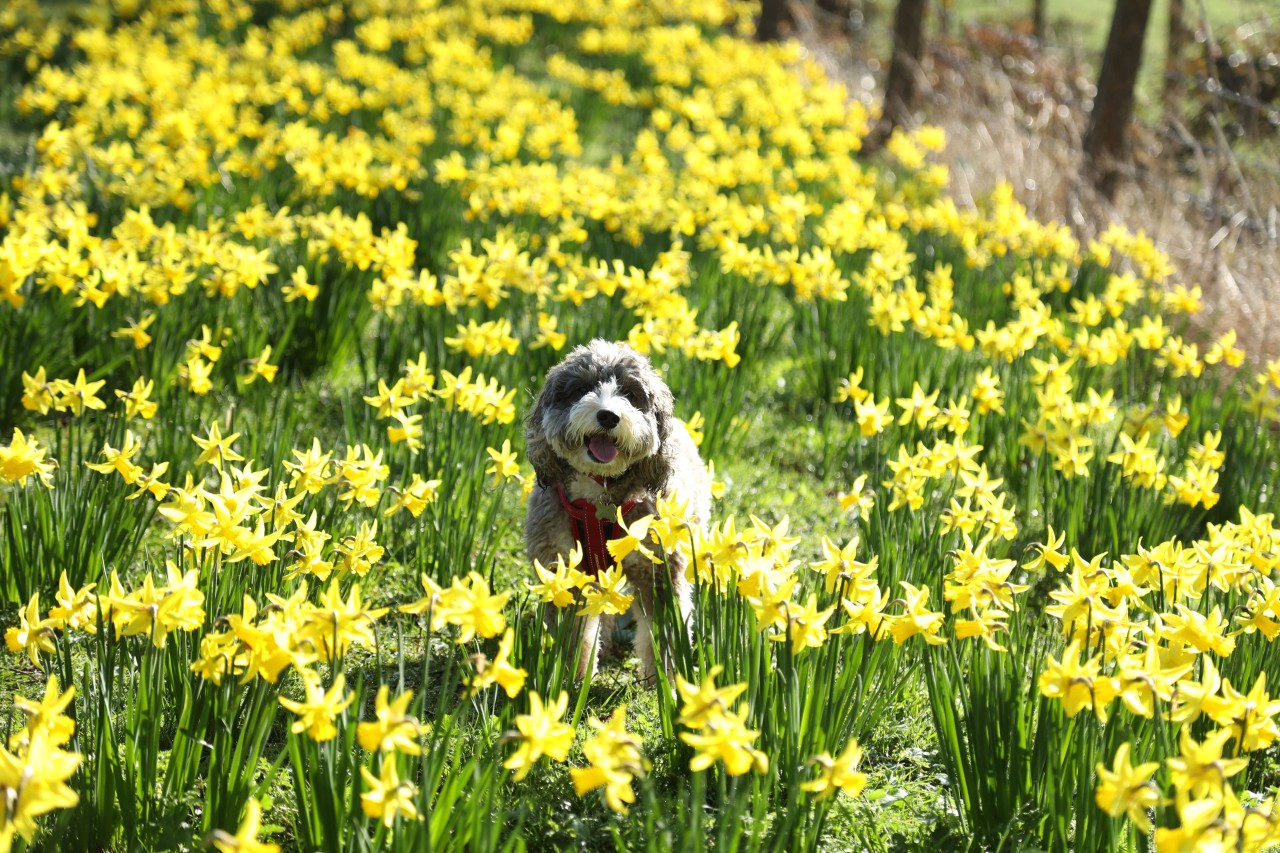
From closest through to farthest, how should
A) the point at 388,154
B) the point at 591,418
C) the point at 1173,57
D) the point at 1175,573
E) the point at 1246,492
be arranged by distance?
the point at 1175,573 < the point at 591,418 < the point at 1246,492 < the point at 388,154 < the point at 1173,57

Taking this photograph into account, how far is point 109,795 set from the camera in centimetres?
213

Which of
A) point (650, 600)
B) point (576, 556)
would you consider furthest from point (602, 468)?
point (576, 556)

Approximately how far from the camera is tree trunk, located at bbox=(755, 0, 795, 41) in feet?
50.0

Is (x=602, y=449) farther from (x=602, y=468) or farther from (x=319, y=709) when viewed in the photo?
(x=319, y=709)

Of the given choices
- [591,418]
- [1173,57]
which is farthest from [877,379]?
[1173,57]

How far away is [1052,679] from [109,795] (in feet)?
6.21

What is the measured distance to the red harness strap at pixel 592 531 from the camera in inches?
121

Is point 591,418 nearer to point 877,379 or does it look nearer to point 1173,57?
point 877,379

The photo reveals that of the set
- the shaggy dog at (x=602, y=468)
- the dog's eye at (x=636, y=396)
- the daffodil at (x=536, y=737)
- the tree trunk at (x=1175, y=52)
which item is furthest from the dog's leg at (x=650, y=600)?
the tree trunk at (x=1175, y=52)

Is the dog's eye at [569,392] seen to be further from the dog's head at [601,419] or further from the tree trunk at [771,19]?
the tree trunk at [771,19]

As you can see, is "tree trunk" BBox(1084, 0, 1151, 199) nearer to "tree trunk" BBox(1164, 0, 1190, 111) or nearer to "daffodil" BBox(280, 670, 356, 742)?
"tree trunk" BBox(1164, 0, 1190, 111)

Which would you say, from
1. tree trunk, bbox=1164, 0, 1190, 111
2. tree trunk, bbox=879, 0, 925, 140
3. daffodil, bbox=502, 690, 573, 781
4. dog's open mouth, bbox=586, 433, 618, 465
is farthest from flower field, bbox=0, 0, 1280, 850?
tree trunk, bbox=1164, 0, 1190, 111

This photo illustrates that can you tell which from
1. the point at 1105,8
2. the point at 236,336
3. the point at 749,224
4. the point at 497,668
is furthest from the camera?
the point at 1105,8

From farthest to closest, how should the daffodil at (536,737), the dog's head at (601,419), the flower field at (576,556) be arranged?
the dog's head at (601,419) < the flower field at (576,556) < the daffodil at (536,737)
